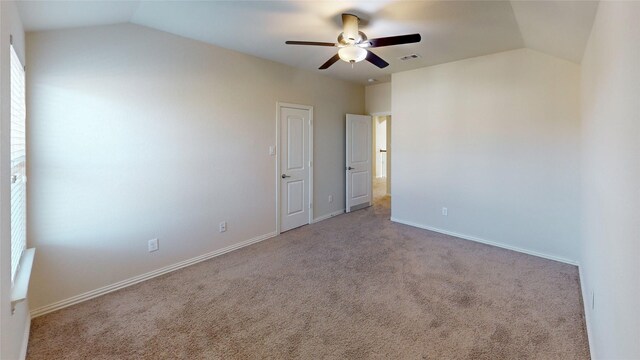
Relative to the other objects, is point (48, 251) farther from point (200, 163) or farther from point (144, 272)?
point (200, 163)

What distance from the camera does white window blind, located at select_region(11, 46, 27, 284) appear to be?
1.84 m

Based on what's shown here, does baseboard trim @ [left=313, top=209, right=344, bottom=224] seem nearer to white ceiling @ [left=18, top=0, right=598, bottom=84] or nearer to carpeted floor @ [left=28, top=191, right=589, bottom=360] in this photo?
carpeted floor @ [left=28, top=191, right=589, bottom=360]

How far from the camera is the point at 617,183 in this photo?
1.33 m

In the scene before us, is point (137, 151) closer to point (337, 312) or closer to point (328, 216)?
point (337, 312)

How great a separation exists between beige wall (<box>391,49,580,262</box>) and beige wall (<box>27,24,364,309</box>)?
2186 millimetres

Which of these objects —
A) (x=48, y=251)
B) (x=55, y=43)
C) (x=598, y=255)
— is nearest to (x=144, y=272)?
(x=48, y=251)

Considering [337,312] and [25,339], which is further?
[337,312]

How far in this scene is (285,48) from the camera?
3.62m

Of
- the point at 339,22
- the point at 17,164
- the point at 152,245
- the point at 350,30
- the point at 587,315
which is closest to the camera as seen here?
the point at 17,164

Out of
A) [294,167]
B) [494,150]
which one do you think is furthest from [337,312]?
[494,150]

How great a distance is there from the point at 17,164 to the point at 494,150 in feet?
15.5

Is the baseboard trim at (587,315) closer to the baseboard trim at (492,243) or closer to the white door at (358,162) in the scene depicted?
the baseboard trim at (492,243)

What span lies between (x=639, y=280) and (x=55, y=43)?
3.78 m

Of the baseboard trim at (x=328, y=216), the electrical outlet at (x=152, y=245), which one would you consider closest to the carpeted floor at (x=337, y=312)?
the electrical outlet at (x=152, y=245)
